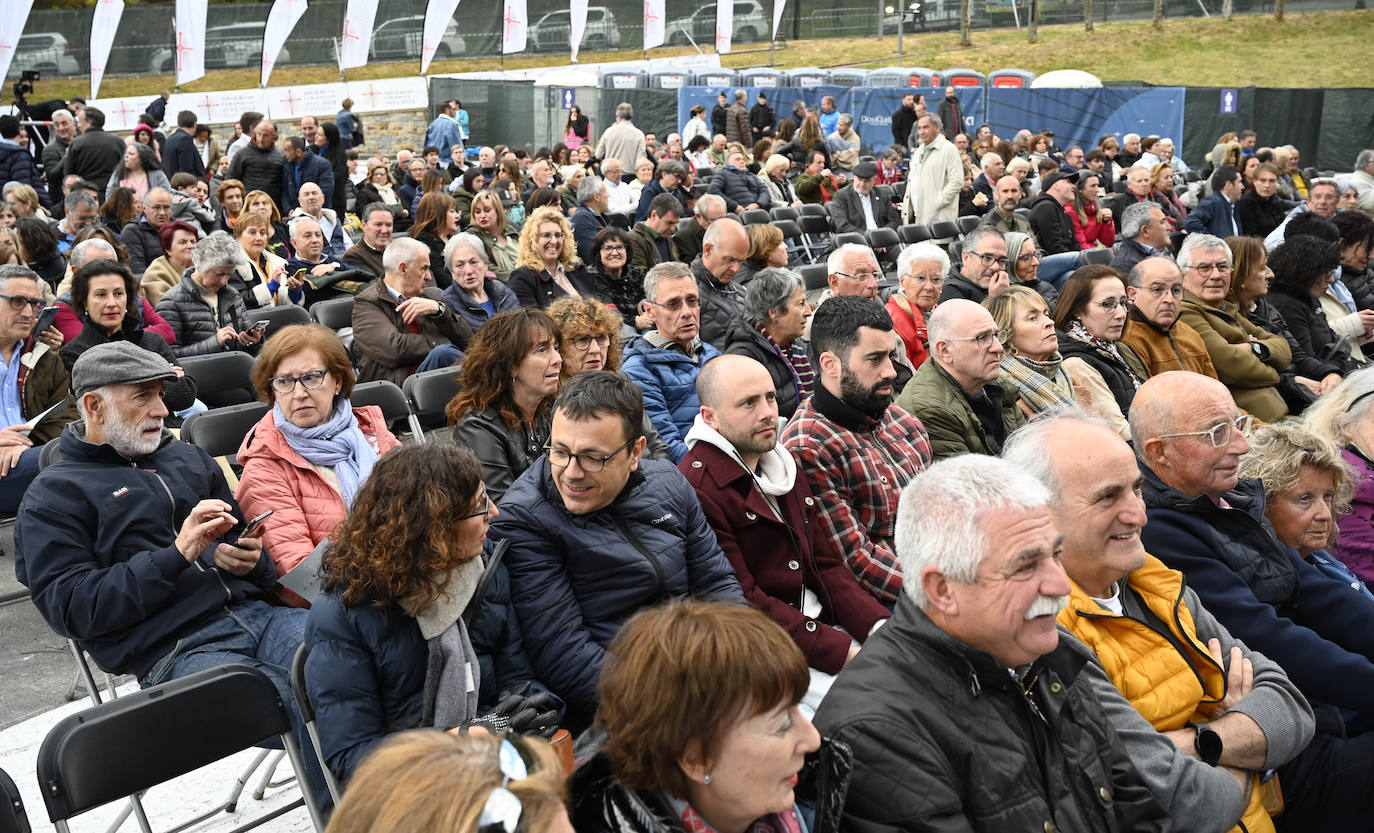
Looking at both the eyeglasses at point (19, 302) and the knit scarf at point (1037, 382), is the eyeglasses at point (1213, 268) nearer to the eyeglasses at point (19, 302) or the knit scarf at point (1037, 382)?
the knit scarf at point (1037, 382)

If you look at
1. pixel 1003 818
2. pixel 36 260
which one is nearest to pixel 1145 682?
pixel 1003 818

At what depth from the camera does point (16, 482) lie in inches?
184

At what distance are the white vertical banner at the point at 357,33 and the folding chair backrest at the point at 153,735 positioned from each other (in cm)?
2440

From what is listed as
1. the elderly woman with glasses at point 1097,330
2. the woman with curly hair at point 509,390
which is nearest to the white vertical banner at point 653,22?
the elderly woman with glasses at point 1097,330

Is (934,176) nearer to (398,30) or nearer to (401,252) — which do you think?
(401,252)

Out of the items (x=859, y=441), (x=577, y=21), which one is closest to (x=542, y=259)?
(x=859, y=441)

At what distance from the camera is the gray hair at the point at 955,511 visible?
2.26 meters

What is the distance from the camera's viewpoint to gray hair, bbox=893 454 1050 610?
226 cm

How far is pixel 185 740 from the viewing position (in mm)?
2516

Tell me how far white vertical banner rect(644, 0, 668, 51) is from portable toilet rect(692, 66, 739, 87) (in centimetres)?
235

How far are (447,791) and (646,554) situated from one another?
159 centimetres

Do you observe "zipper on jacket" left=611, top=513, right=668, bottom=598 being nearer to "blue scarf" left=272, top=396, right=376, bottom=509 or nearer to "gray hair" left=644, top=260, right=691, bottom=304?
"blue scarf" left=272, top=396, right=376, bottom=509

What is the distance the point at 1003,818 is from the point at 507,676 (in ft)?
4.16

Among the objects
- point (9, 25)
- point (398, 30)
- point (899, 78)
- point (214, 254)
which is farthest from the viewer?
point (398, 30)
